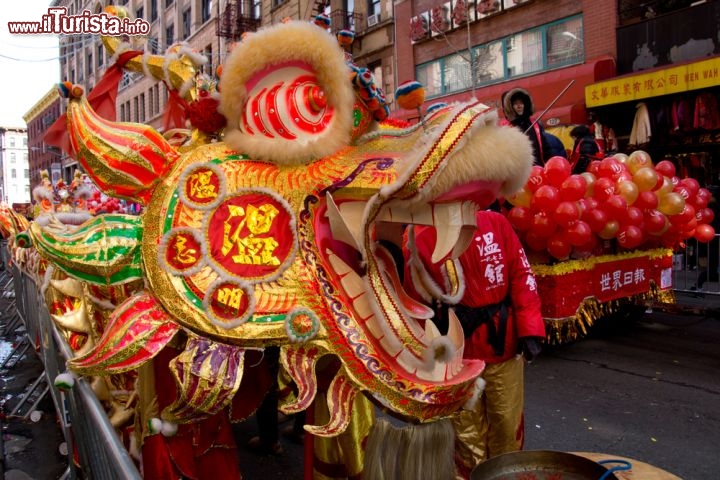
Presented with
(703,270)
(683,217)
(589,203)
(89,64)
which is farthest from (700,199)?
(89,64)

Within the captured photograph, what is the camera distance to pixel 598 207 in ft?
16.3

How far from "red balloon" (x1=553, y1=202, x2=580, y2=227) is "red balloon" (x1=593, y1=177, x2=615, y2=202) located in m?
0.49

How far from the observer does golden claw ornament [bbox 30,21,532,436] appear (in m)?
1.74

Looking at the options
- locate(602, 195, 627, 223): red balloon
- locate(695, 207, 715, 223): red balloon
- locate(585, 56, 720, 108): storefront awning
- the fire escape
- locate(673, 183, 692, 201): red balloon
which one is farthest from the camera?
the fire escape

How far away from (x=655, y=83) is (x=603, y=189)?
6.22m

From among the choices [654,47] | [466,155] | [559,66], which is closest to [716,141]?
[654,47]

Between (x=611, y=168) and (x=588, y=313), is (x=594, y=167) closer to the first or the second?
(x=611, y=168)

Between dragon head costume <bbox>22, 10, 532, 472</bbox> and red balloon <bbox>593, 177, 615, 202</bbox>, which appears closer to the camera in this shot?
dragon head costume <bbox>22, 10, 532, 472</bbox>

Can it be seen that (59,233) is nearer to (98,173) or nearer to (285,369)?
(98,173)

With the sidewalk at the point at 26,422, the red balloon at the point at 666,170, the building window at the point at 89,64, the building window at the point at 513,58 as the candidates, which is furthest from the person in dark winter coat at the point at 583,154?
the building window at the point at 89,64

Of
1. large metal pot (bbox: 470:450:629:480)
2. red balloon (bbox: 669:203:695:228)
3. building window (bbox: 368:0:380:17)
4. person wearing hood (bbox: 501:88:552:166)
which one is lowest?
large metal pot (bbox: 470:450:629:480)

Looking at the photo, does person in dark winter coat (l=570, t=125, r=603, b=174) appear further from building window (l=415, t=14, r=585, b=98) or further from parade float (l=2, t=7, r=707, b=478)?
building window (l=415, t=14, r=585, b=98)

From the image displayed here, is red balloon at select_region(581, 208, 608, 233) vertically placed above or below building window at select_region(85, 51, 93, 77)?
below

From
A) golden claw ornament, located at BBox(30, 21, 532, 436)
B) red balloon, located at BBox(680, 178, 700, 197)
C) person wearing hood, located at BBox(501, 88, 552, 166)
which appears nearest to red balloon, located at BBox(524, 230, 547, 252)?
person wearing hood, located at BBox(501, 88, 552, 166)
